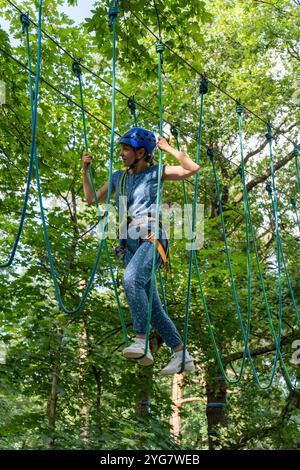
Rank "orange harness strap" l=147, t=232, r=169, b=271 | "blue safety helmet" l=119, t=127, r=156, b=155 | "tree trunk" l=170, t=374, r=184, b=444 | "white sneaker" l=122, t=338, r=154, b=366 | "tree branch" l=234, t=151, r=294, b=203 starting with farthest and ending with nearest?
"tree branch" l=234, t=151, r=294, b=203 → "tree trunk" l=170, t=374, r=184, b=444 → "blue safety helmet" l=119, t=127, r=156, b=155 → "orange harness strap" l=147, t=232, r=169, b=271 → "white sneaker" l=122, t=338, r=154, b=366

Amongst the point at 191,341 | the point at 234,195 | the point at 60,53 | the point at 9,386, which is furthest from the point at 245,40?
the point at 9,386

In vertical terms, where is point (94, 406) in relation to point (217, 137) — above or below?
below

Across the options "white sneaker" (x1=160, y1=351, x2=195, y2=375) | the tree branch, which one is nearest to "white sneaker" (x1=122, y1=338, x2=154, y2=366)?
"white sneaker" (x1=160, y1=351, x2=195, y2=375)

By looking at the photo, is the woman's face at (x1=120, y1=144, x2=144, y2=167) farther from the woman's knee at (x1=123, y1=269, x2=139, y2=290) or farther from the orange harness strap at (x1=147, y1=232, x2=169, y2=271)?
the woman's knee at (x1=123, y1=269, x2=139, y2=290)

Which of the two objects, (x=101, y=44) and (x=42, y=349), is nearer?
(x=101, y=44)

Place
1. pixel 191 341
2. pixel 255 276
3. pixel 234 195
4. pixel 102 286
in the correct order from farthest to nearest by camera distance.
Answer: pixel 234 195 → pixel 255 276 → pixel 191 341 → pixel 102 286

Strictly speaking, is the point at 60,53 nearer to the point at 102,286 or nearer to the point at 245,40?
the point at 102,286

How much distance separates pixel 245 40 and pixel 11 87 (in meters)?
6.29

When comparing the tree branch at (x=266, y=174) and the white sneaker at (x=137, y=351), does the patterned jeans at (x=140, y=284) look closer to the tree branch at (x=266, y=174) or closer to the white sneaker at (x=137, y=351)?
the white sneaker at (x=137, y=351)

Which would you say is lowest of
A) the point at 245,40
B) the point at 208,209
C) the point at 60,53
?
the point at 208,209

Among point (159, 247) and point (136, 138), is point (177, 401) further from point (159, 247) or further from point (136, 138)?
point (136, 138)

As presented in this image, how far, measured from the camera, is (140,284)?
2.53m

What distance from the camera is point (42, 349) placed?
514cm

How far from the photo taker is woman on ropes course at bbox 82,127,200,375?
2.53 meters
